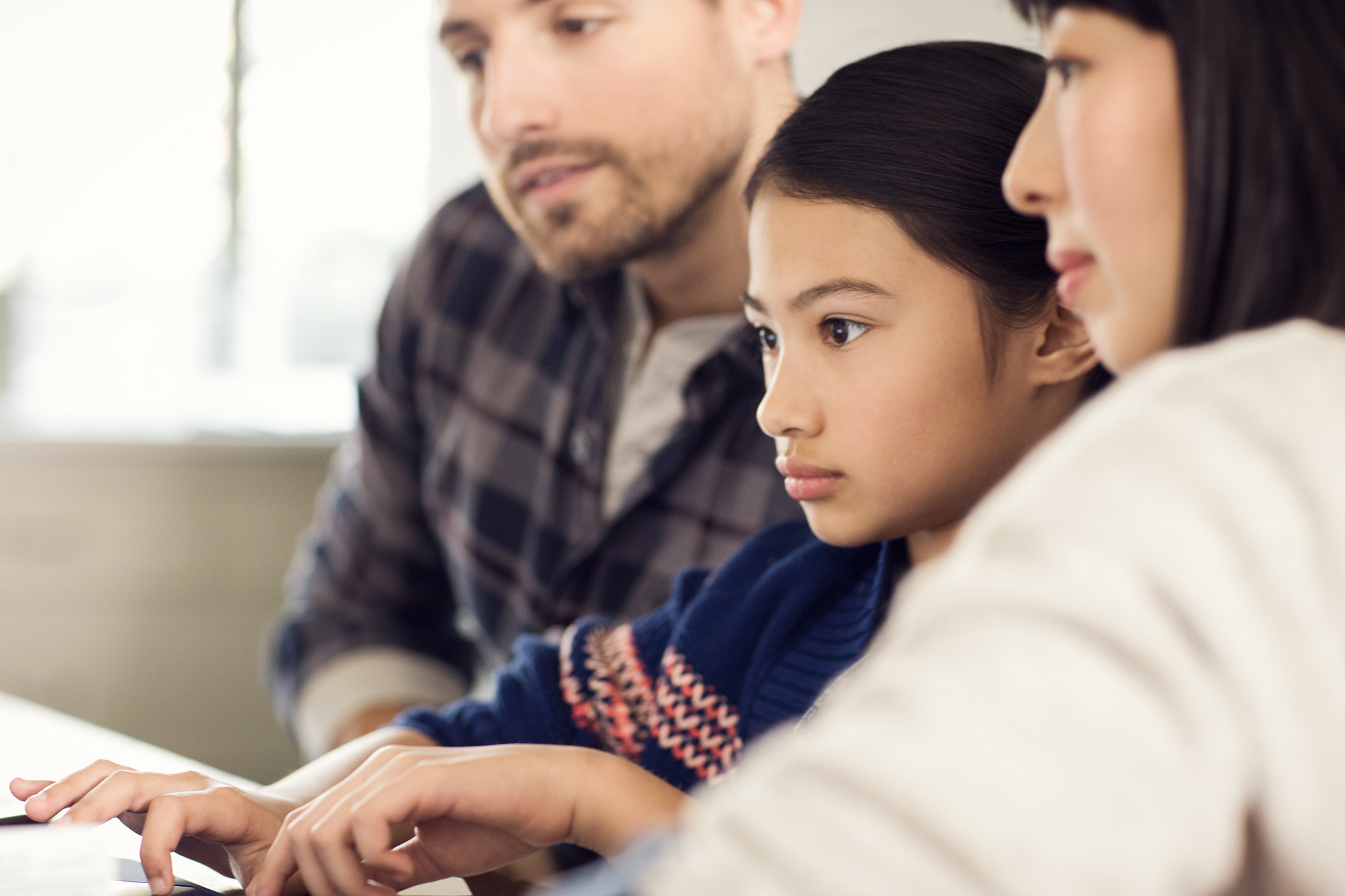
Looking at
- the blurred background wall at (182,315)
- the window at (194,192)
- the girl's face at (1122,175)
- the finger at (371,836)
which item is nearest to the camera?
the girl's face at (1122,175)

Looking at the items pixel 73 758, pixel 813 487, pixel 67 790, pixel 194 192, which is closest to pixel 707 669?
pixel 813 487

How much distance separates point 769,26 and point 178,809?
645 mm

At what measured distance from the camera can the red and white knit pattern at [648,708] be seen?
71cm

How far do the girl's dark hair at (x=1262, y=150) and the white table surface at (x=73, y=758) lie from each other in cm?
47

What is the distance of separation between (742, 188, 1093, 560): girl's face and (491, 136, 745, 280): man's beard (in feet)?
1.37

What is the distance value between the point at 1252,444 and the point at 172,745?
2.11m

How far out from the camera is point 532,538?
115 cm

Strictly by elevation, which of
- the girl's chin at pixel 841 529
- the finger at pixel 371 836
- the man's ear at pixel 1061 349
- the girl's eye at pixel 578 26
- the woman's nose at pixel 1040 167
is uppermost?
the girl's eye at pixel 578 26

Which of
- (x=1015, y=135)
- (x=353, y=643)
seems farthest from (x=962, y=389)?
(x=353, y=643)

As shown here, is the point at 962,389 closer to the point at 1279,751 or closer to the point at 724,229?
the point at 1279,751

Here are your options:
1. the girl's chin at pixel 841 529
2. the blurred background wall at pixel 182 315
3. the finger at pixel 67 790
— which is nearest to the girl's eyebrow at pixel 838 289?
the girl's chin at pixel 841 529

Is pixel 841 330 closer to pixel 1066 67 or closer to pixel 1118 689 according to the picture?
pixel 1066 67

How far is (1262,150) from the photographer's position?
1.26 ft

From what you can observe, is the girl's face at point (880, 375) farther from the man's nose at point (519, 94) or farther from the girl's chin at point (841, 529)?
the man's nose at point (519, 94)
